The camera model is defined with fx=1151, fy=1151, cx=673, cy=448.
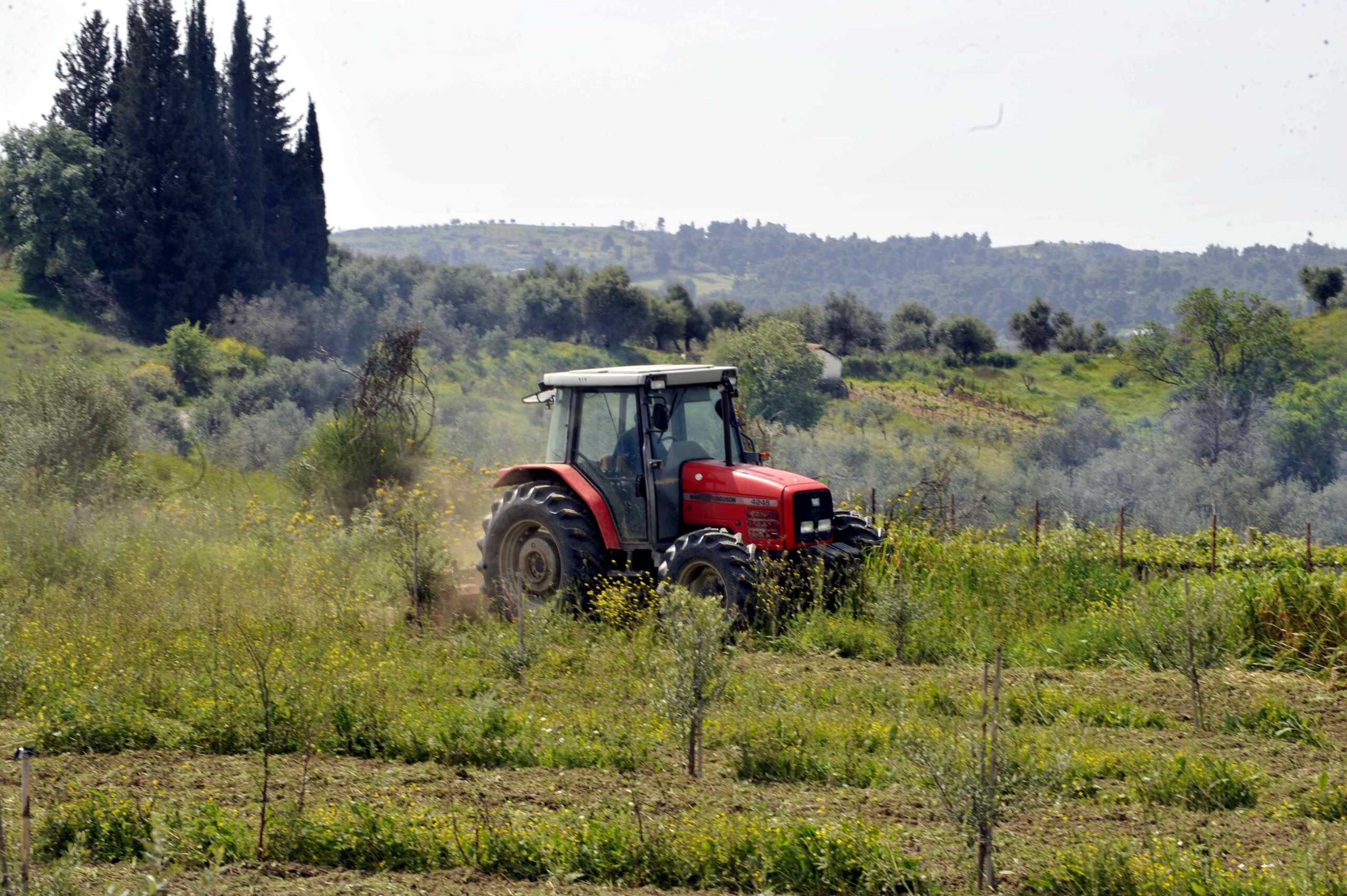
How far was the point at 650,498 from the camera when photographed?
10.1m

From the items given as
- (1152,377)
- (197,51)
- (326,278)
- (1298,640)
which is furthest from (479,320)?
(1298,640)

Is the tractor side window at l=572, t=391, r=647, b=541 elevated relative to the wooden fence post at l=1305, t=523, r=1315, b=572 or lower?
elevated

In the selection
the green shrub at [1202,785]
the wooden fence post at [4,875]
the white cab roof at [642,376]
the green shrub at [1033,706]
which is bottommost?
the green shrub at [1033,706]

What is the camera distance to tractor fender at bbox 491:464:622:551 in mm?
10359

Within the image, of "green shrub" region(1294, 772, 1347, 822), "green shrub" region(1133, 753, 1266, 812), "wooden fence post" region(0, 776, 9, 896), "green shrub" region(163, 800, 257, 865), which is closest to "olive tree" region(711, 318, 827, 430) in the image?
"green shrub" region(1133, 753, 1266, 812)

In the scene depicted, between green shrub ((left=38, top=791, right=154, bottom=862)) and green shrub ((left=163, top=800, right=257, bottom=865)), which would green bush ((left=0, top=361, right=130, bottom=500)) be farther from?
green shrub ((left=163, top=800, right=257, bottom=865))

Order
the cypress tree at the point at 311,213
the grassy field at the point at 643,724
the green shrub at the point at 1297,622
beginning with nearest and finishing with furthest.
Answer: the grassy field at the point at 643,724 < the green shrub at the point at 1297,622 < the cypress tree at the point at 311,213

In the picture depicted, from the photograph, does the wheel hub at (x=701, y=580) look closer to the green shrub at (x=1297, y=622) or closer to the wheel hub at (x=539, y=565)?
the wheel hub at (x=539, y=565)

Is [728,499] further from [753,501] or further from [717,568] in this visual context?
[717,568]

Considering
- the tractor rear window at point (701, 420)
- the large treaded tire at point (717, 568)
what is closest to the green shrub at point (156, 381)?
the tractor rear window at point (701, 420)

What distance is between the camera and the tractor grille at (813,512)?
32.3ft

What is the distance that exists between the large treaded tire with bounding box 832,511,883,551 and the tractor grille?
0.18 m

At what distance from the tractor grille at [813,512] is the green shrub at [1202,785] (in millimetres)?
4180

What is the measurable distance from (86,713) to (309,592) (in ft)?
10.3
